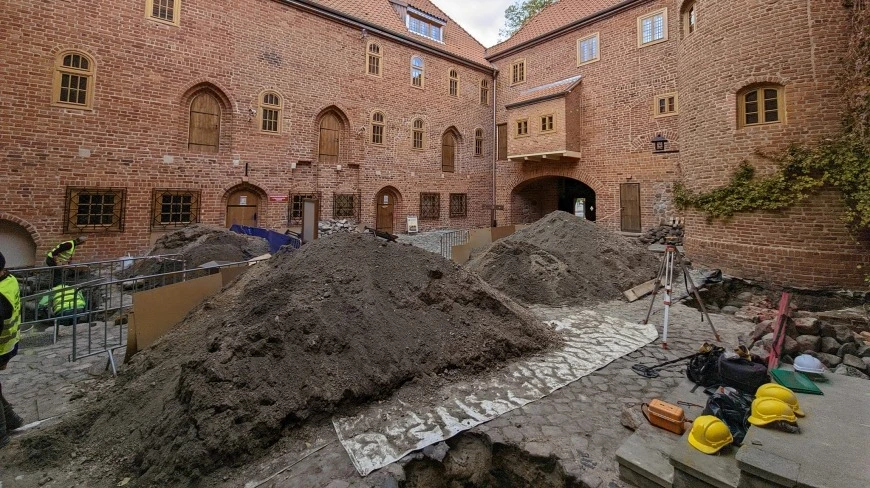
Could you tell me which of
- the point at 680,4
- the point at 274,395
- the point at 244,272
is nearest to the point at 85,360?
the point at 244,272

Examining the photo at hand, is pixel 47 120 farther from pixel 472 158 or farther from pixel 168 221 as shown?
pixel 472 158

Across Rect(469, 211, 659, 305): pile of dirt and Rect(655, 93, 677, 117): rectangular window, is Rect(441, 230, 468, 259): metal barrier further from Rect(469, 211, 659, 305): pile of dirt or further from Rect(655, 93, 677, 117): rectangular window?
Rect(655, 93, 677, 117): rectangular window

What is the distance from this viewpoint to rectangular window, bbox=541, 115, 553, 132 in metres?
18.8

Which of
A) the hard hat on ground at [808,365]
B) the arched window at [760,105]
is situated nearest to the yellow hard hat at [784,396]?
the hard hat on ground at [808,365]

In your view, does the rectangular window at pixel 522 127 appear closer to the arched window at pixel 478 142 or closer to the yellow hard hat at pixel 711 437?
the arched window at pixel 478 142

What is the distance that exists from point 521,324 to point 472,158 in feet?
58.9

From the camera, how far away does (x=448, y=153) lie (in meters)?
21.8

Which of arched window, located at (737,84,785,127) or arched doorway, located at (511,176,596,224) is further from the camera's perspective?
arched doorway, located at (511,176,596,224)

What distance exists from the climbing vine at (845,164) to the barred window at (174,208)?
1723 centimetres

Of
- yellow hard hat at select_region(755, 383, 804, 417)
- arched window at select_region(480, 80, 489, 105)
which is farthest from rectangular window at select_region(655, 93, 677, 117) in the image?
yellow hard hat at select_region(755, 383, 804, 417)

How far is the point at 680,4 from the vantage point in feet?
39.2

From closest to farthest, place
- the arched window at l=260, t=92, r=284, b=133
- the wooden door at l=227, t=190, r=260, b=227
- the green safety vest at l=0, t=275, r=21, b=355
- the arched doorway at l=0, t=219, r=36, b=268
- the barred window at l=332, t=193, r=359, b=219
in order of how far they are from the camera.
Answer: the green safety vest at l=0, t=275, r=21, b=355 < the arched doorway at l=0, t=219, r=36, b=268 < the wooden door at l=227, t=190, r=260, b=227 < the arched window at l=260, t=92, r=284, b=133 < the barred window at l=332, t=193, r=359, b=219

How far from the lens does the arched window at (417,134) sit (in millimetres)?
19812

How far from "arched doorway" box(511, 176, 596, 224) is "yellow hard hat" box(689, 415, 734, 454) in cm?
2001
